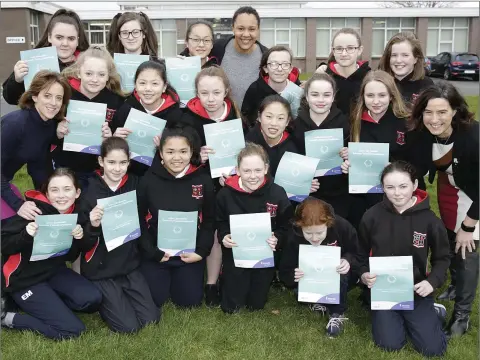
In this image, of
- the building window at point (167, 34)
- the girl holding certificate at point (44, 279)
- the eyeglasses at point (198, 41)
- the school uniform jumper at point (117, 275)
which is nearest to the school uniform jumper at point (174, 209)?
the school uniform jumper at point (117, 275)

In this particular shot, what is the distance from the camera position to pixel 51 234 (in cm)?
428

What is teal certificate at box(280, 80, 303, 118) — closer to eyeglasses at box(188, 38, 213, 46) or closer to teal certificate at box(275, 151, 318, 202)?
teal certificate at box(275, 151, 318, 202)

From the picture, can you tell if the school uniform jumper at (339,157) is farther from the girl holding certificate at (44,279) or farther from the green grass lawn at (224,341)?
the girl holding certificate at (44,279)

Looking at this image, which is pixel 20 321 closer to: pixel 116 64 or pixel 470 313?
pixel 116 64

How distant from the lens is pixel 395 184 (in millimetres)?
4289

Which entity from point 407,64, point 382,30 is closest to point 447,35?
point 382,30

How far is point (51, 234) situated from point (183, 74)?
82.5 inches

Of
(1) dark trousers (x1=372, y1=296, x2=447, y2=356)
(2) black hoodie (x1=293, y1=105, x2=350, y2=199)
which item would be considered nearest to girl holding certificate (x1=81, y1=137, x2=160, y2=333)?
(2) black hoodie (x1=293, y1=105, x2=350, y2=199)

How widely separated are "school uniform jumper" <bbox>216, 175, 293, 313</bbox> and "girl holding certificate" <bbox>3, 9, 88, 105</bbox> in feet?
6.75

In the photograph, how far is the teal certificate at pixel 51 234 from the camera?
166 inches

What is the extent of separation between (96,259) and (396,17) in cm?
3739

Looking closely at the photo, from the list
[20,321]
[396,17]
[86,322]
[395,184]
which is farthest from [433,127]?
[396,17]

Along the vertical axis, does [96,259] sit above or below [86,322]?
above

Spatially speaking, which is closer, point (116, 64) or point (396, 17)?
point (116, 64)
